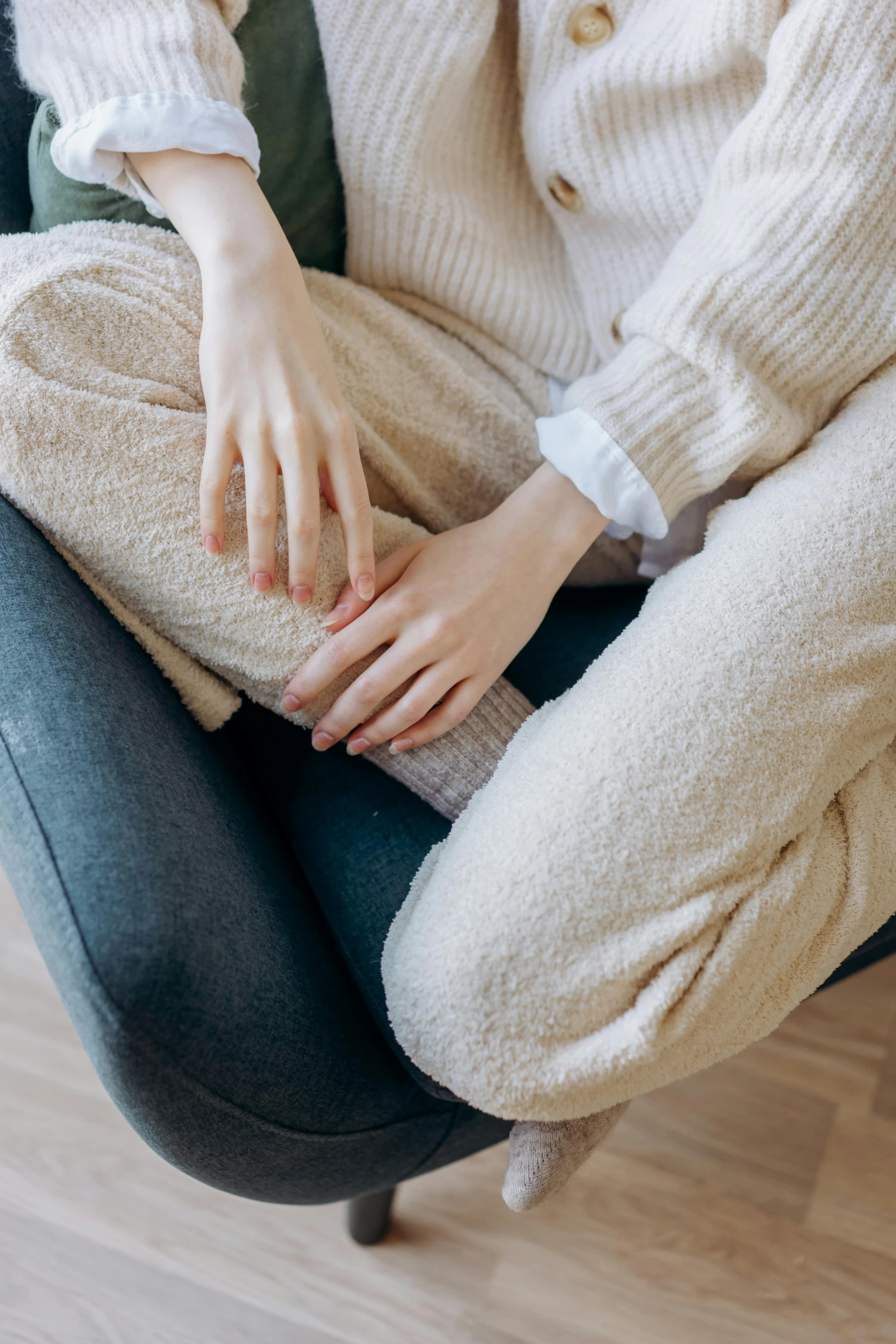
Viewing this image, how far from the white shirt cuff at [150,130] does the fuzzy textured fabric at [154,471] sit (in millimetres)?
46

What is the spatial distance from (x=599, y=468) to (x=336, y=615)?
8.3 inches

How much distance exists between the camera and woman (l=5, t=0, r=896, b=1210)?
0.50 m

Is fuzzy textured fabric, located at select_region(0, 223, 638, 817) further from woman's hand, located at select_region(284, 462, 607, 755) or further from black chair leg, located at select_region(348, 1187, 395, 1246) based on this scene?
black chair leg, located at select_region(348, 1187, 395, 1246)

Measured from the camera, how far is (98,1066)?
458mm

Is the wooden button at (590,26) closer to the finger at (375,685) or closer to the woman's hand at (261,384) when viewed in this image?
the woman's hand at (261,384)

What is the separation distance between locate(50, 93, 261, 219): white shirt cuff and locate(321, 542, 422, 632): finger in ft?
0.92

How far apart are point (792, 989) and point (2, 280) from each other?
63 cm

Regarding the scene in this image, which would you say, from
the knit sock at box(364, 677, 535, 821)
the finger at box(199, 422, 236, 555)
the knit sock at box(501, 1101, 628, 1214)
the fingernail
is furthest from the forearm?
the knit sock at box(501, 1101, 628, 1214)

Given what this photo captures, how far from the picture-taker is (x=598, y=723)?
0.54 metres

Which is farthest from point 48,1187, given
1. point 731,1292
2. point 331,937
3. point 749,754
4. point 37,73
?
point 37,73

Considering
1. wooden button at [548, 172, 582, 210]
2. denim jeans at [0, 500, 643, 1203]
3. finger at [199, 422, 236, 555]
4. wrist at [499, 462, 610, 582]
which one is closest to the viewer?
denim jeans at [0, 500, 643, 1203]

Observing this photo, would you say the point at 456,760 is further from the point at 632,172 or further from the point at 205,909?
the point at 632,172

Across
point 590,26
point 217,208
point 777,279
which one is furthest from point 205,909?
point 590,26

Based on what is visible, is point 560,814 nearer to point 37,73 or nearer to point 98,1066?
point 98,1066
